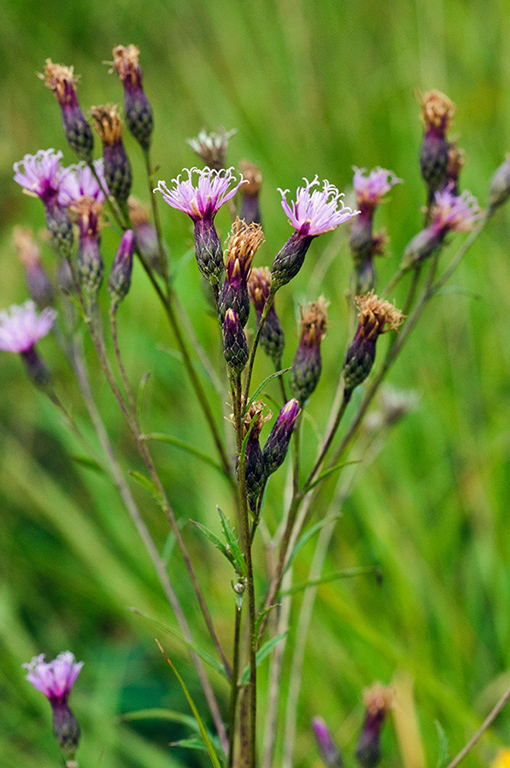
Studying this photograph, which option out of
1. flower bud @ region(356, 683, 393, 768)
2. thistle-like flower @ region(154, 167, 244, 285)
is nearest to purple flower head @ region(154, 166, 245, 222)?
thistle-like flower @ region(154, 167, 244, 285)

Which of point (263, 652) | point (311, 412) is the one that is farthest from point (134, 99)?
point (311, 412)

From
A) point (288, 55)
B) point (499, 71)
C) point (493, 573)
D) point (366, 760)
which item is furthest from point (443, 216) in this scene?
point (288, 55)

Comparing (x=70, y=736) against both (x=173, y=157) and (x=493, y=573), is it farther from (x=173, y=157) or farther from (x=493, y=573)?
(x=173, y=157)

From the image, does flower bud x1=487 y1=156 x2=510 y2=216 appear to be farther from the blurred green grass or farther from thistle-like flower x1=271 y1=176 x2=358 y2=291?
thistle-like flower x1=271 y1=176 x2=358 y2=291

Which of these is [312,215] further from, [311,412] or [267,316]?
[311,412]

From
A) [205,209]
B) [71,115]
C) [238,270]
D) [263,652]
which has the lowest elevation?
[263,652]

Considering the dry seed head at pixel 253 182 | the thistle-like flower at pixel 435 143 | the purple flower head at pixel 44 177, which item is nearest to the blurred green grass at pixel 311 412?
the thistle-like flower at pixel 435 143

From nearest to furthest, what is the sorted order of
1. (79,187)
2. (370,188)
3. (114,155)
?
(114,155) < (79,187) < (370,188)
